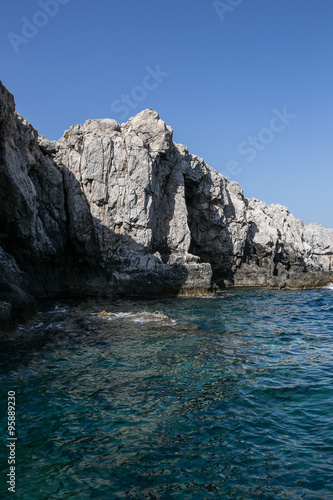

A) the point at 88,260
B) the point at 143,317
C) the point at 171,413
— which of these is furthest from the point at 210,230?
the point at 171,413

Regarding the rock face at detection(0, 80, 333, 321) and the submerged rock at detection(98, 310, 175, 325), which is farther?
the rock face at detection(0, 80, 333, 321)

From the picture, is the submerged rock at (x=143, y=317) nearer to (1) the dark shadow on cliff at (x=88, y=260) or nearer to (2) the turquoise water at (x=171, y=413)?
(2) the turquoise water at (x=171, y=413)

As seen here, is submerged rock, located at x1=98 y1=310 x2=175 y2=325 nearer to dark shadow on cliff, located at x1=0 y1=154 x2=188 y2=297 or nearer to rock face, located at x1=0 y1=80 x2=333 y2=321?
rock face, located at x1=0 y1=80 x2=333 y2=321

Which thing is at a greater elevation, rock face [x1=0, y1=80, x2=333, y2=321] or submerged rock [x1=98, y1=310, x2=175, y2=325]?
rock face [x1=0, y1=80, x2=333, y2=321]

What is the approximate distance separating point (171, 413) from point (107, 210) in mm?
29814

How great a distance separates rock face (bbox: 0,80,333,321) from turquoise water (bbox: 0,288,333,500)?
32.2 ft

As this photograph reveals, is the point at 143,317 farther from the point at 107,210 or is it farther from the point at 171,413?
the point at 107,210

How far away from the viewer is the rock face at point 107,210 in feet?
91.0

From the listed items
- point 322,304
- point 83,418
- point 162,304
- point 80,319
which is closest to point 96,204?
point 162,304

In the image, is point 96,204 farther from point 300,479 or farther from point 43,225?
point 300,479

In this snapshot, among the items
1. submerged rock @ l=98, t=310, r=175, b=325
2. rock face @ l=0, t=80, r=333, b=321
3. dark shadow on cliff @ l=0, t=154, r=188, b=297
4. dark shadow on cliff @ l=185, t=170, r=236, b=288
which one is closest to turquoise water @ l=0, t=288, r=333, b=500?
submerged rock @ l=98, t=310, r=175, b=325

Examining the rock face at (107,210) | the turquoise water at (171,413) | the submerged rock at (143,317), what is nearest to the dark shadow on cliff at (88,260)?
the rock face at (107,210)

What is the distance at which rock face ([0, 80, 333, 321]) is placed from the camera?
27.8 m

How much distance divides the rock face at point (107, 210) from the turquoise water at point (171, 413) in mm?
9827
